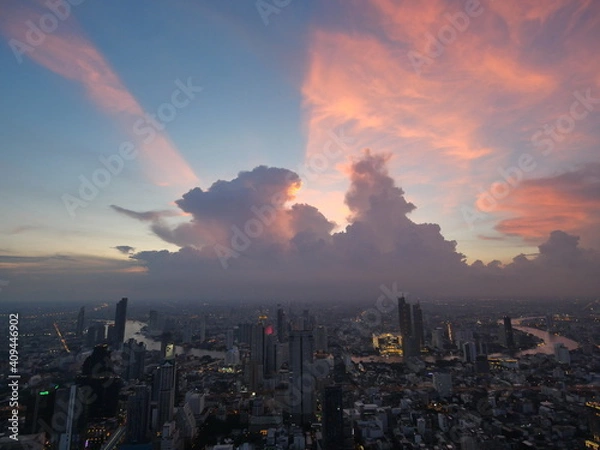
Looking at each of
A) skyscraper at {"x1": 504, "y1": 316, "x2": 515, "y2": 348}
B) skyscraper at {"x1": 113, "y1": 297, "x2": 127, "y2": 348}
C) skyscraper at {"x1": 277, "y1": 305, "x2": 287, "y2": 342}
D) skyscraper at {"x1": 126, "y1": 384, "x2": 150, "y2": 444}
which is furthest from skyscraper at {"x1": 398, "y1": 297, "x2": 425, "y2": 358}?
skyscraper at {"x1": 113, "y1": 297, "x2": 127, "y2": 348}

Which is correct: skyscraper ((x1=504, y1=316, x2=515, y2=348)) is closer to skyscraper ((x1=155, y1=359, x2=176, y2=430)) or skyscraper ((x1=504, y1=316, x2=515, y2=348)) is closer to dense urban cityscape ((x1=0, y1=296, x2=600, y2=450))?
dense urban cityscape ((x1=0, y1=296, x2=600, y2=450))

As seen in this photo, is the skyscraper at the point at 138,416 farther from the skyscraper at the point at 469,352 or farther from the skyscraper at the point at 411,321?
the skyscraper at the point at 469,352

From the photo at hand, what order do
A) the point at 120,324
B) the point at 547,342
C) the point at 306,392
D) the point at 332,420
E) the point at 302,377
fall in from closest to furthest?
the point at 332,420 → the point at 306,392 → the point at 302,377 → the point at 120,324 → the point at 547,342

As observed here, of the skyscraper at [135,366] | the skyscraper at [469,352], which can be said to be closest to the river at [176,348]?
the skyscraper at [135,366]

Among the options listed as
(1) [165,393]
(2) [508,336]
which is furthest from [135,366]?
(2) [508,336]

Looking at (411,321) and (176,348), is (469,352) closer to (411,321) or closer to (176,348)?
(411,321)

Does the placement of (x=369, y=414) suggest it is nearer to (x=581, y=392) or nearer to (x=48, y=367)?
(x=581, y=392)

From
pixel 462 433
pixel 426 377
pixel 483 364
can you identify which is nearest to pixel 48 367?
pixel 462 433
